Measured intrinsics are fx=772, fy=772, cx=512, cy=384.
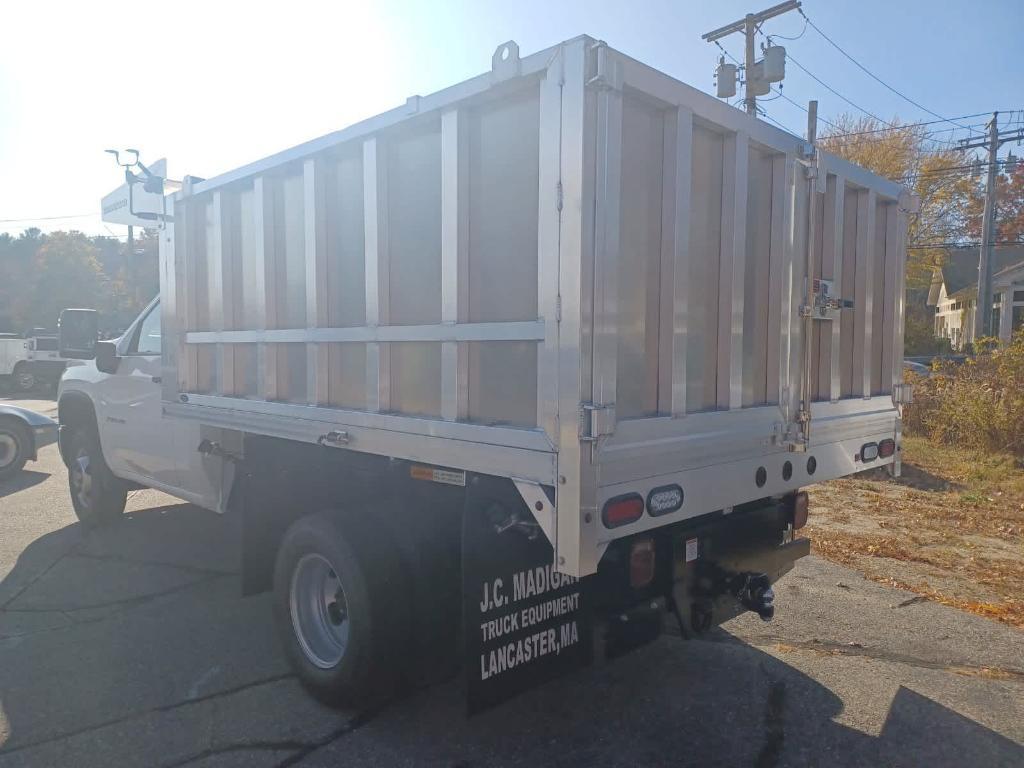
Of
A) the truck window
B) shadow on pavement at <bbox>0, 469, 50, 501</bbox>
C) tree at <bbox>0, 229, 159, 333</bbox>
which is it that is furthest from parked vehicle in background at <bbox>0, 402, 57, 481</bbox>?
tree at <bbox>0, 229, 159, 333</bbox>

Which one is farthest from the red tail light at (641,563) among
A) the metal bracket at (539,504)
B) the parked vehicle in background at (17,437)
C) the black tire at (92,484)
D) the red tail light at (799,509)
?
the parked vehicle in background at (17,437)

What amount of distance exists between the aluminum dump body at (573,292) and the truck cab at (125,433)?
119 centimetres

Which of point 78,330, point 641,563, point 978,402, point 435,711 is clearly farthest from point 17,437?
point 978,402

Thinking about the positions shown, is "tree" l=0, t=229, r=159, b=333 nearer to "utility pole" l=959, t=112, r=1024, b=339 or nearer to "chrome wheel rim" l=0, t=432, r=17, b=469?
"chrome wheel rim" l=0, t=432, r=17, b=469

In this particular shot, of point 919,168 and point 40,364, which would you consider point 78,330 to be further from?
point 919,168

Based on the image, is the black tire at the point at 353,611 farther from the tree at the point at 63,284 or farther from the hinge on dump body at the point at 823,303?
the tree at the point at 63,284

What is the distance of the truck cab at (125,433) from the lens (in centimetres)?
530

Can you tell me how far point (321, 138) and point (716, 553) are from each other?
2.64m

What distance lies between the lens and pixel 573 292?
2492 mm

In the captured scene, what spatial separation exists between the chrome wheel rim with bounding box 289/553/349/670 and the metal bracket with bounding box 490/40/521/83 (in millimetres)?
2305

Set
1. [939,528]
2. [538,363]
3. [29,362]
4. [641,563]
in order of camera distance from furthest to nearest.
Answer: [29,362] < [939,528] < [641,563] < [538,363]

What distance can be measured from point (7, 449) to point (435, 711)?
332 inches

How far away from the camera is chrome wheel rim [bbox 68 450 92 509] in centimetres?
676

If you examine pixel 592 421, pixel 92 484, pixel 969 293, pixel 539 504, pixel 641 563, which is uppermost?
pixel 969 293
